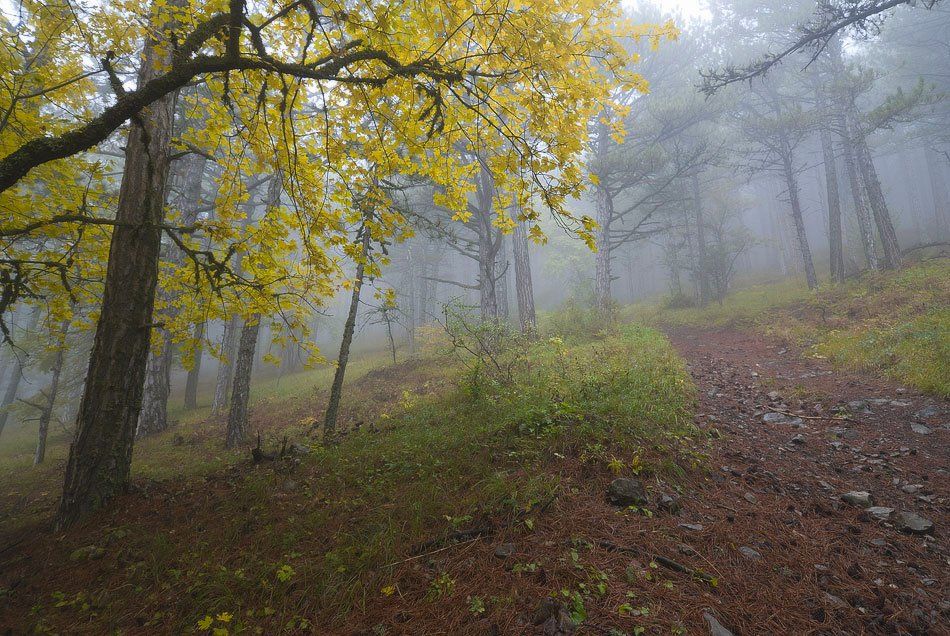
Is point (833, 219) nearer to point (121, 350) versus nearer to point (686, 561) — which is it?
point (686, 561)

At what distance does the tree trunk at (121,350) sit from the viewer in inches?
148

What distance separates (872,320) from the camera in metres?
9.26

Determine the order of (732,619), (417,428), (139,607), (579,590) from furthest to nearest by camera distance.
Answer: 1. (417,428)
2. (139,607)
3. (579,590)
4. (732,619)

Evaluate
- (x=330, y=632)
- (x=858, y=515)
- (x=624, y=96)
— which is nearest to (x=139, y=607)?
(x=330, y=632)

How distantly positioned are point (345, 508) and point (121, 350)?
9.25 ft

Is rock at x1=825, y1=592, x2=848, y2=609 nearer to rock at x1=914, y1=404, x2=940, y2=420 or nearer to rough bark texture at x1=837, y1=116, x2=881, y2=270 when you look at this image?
rock at x1=914, y1=404, x2=940, y2=420

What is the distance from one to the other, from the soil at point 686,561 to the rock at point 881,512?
0.03m

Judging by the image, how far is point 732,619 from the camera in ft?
6.63

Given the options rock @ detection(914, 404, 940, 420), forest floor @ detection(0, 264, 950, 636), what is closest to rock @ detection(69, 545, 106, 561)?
forest floor @ detection(0, 264, 950, 636)

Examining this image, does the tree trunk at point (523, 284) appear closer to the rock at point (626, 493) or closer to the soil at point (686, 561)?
the soil at point (686, 561)

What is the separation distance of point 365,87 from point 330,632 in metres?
4.38

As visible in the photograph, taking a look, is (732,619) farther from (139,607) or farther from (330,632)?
(139,607)

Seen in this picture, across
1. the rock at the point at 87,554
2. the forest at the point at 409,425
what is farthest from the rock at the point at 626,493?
the rock at the point at 87,554

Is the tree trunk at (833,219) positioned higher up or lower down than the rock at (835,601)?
higher up
